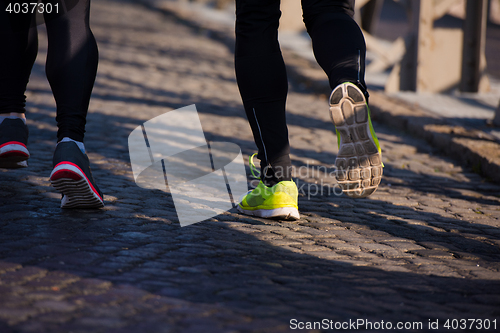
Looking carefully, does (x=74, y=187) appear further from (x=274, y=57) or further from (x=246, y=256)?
(x=274, y=57)

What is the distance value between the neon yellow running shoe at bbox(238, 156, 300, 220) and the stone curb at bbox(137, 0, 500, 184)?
1774 millimetres

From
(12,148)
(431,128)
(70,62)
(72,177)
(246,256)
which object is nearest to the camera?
(246,256)

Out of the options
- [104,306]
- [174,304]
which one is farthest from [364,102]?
[104,306]

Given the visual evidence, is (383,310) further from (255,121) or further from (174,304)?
(255,121)

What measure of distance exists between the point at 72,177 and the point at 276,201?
91cm

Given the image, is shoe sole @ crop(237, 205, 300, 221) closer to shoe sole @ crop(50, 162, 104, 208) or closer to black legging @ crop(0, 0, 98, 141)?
shoe sole @ crop(50, 162, 104, 208)

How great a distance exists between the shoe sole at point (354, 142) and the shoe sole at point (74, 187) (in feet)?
3.44

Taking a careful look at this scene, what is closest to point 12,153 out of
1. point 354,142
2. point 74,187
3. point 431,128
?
point 74,187

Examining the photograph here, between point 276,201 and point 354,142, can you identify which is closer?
point 354,142

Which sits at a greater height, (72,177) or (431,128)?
(431,128)

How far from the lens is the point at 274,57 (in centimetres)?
242

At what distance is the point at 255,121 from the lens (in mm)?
2449

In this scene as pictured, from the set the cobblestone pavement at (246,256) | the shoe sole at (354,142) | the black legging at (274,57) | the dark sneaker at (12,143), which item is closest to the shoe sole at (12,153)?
the dark sneaker at (12,143)

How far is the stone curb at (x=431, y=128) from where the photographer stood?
12.6ft
